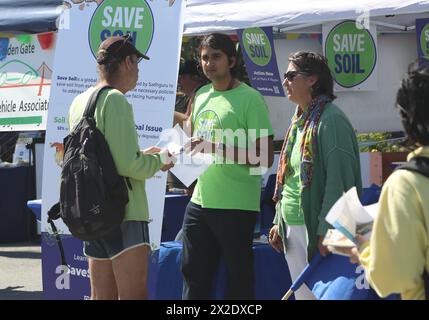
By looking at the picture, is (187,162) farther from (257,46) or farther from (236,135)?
(257,46)

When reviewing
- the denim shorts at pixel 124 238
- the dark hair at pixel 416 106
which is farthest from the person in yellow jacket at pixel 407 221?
the denim shorts at pixel 124 238

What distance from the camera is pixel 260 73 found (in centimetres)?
755

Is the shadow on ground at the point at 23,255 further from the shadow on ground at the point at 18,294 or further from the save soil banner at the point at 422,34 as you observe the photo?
the save soil banner at the point at 422,34

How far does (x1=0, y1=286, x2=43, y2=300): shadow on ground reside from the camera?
6.74 m

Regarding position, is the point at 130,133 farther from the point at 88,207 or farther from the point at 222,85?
the point at 222,85

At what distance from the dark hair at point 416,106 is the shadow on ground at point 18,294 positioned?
4.86m

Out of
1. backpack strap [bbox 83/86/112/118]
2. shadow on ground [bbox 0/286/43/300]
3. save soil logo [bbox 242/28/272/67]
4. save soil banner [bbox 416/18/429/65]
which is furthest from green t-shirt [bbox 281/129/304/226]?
save soil banner [bbox 416/18/429/65]

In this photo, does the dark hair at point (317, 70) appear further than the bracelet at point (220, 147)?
No

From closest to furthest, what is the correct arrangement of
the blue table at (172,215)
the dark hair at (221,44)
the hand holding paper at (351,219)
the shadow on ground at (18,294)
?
the hand holding paper at (351,219)
the dark hair at (221,44)
the blue table at (172,215)
the shadow on ground at (18,294)

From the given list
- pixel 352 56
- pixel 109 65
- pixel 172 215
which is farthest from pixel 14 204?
pixel 109 65

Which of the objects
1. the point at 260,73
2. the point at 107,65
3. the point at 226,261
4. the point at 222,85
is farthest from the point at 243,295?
the point at 260,73

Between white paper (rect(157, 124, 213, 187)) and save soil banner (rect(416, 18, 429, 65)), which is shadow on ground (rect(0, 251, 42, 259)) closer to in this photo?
save soil banner (rect(416, 18, 429, 65))

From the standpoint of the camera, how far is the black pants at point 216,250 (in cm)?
436
